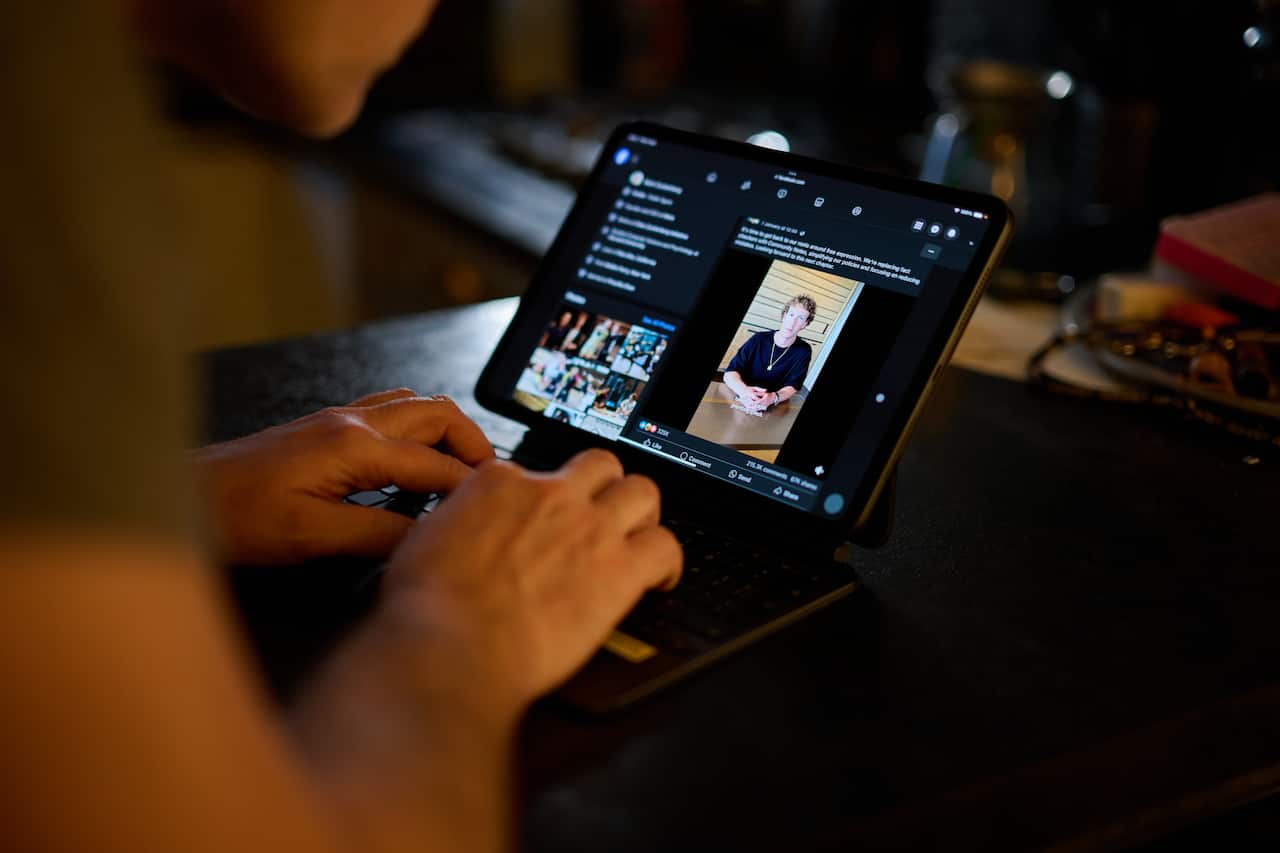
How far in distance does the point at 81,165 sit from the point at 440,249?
144 cm

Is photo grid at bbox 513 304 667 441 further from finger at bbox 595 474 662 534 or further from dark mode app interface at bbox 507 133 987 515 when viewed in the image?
finger at bbox 595 474 662 534

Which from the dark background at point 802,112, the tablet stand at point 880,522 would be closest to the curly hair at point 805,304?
the tablet stand at point 880,522

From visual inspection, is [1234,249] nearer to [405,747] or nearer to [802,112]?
[405,747]

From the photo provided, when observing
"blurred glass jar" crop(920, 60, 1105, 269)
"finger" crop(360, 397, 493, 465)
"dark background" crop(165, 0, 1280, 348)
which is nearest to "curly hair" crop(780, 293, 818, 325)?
"finger" crop(360, 397, 493, 465)

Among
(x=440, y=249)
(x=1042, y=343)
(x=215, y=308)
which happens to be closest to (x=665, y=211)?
(x=1042, y=343)

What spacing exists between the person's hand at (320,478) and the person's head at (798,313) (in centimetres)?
22

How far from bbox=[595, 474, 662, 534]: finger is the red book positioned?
2.12 feet

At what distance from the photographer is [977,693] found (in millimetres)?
641

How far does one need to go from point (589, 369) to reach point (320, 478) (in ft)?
0.69

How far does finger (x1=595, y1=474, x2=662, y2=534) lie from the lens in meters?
0.66

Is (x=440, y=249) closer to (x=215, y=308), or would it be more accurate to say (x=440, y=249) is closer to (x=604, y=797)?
(x=215, y=308)

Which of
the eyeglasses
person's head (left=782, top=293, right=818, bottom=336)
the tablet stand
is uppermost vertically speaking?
the eyeglasses

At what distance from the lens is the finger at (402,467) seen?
732 millimetres

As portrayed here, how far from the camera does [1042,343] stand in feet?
3.98
